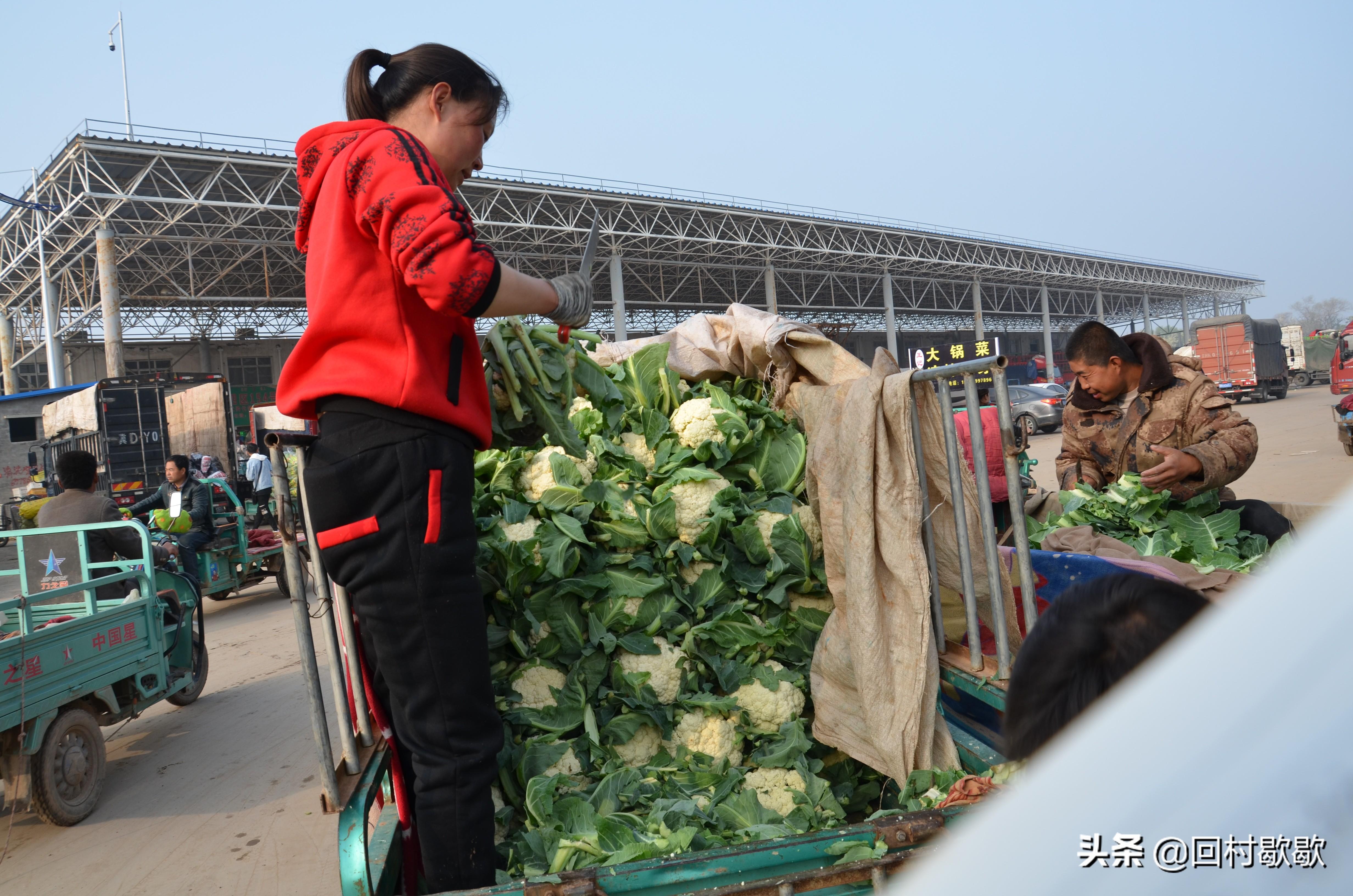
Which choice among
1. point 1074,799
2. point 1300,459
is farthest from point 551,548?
point 1300,459

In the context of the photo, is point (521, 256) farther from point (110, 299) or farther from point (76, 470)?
point (76, 470)

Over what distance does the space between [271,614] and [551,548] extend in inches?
303

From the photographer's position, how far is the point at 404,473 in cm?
173

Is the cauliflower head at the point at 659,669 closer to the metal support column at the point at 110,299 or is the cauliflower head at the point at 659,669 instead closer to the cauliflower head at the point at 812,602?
the cauliflower head at the point at 812,602

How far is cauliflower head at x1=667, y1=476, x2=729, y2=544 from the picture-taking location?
9.33ft

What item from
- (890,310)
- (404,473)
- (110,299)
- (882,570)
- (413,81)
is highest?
(890,310)

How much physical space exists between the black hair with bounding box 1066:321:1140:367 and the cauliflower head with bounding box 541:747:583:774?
9.37ft

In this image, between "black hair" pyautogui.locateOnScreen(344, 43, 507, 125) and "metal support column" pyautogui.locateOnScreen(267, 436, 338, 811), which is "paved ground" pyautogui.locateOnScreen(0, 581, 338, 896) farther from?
"black hair" pyautogui.locateOnScreen(344, 43, 507, 125)

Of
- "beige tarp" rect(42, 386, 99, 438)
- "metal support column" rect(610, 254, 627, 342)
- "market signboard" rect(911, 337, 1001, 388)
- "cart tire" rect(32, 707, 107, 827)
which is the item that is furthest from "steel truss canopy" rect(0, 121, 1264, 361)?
"cart tire" rect(32, 707, 107, 827)

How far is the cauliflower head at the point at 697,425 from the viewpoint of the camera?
3119 millimetres

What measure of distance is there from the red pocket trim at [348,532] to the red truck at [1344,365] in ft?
76.2

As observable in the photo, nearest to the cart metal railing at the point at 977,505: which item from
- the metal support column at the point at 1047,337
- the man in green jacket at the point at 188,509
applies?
the man in green jacket at the point at 188,509

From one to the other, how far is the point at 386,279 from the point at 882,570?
1638mm

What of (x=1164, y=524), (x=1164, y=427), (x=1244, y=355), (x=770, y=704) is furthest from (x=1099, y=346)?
(x=1244, y=355)
